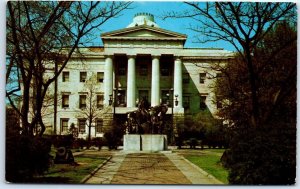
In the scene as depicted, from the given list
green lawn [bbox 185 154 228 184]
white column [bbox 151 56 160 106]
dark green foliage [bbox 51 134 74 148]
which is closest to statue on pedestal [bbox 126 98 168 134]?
green lawn [bbox 185 154 228 184]

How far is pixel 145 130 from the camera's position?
1761cm

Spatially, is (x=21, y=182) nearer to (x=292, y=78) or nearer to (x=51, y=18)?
(x=51, y=18)

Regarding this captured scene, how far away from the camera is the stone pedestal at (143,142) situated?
17.3 meters

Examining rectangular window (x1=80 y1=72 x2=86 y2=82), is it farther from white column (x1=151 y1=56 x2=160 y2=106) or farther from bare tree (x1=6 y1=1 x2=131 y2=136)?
white column (x1=151 y1=56 x2=160 y2=106)

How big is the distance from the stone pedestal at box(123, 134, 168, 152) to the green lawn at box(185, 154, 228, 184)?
258 cm

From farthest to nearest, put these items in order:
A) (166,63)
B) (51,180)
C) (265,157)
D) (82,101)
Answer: (166,63)
(82,101)
(51,180)
(265,157)

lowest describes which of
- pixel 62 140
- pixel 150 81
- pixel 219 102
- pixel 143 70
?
pixel 62 140

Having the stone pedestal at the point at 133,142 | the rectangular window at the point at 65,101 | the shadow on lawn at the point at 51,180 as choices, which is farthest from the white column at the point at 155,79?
the shadow on lawn at the point at 51,180

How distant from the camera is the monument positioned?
1734 centimetres

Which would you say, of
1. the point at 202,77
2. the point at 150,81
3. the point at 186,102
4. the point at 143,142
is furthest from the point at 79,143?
the point at 150,81

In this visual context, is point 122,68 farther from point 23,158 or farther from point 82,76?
point 23,158

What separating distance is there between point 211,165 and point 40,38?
196 inches

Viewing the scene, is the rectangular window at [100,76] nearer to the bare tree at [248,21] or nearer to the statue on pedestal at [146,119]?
the statue on pedestal at [146,119]

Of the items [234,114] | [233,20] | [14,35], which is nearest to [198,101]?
[234,114]
